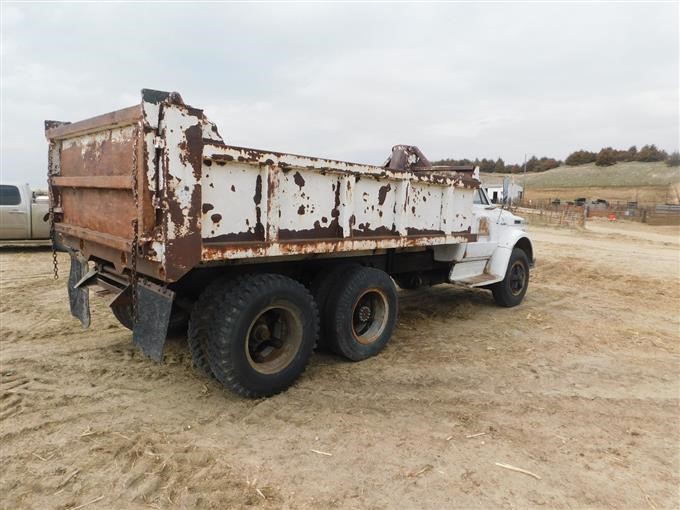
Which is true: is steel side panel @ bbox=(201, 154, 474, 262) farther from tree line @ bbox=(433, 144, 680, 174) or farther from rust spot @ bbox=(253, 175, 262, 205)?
tree line @ bbox=(433, 144, 680, 174)

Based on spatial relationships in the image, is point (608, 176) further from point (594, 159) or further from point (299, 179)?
point (299, 179)

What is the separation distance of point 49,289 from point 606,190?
64.9 m

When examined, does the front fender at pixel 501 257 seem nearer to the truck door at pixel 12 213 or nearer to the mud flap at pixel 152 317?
the mud flap at pixel 152 317

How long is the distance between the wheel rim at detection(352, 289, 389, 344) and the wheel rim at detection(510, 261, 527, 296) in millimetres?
3110

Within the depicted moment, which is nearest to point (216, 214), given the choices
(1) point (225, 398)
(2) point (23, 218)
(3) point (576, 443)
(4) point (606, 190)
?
(1) point (225, 398)

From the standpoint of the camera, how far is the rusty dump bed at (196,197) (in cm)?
304

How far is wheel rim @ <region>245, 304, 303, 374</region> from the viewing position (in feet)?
12.7

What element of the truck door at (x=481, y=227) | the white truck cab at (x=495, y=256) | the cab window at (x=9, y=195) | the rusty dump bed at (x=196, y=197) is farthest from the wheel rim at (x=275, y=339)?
the cab window at (x=9, y=195)

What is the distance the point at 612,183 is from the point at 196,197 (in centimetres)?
7223

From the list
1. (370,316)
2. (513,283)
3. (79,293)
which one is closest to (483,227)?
(513,283)

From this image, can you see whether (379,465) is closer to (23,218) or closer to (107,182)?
(107,182)

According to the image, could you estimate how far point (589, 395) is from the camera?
4094 millimetres

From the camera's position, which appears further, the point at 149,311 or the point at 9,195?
the point at 9,195

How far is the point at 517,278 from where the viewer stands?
7.30 meters
